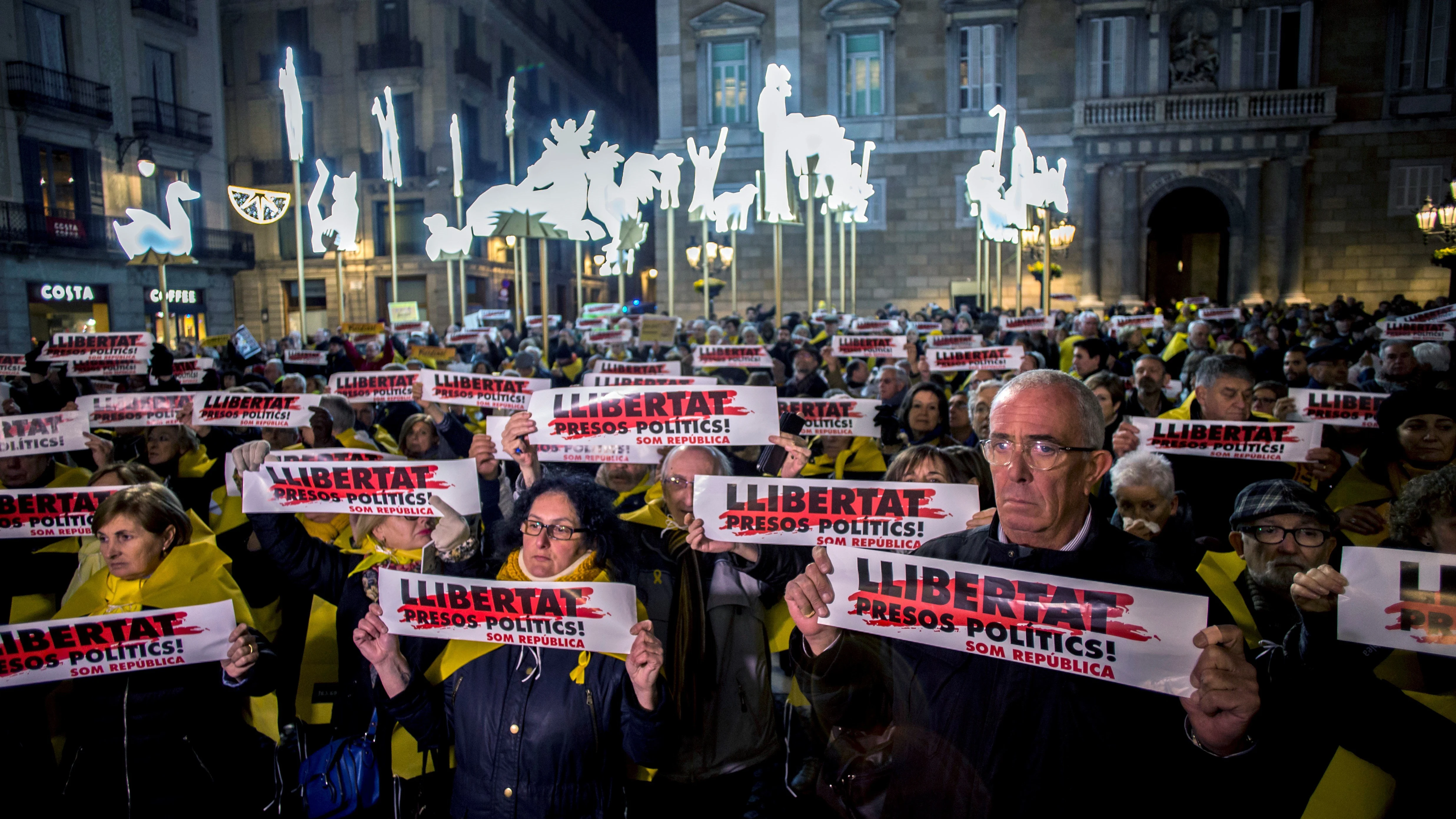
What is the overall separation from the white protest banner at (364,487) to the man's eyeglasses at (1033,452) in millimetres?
2023

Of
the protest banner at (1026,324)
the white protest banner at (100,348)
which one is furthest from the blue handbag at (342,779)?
the protest banner at (1026,324)

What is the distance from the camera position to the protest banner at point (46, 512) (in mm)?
3635

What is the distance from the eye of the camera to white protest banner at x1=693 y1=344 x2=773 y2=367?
783 centimetres

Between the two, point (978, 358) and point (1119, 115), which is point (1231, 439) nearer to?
point (978, 358)

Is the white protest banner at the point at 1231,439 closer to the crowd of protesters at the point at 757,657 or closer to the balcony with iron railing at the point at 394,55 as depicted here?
the crowd of protesters at the point at 757,657

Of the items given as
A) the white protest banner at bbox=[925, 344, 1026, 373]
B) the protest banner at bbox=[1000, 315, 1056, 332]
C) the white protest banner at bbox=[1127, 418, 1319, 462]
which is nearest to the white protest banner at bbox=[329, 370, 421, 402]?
the white protest banner at bbox=[925, 344, 1026, 373]

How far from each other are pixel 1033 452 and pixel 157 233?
13687 mm

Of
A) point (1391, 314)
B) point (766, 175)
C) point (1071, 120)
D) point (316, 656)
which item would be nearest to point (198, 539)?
point (316, 656)

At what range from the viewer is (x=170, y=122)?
Result: 82.5 ft

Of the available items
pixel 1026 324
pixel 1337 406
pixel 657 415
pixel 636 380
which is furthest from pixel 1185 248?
pixel 657 415

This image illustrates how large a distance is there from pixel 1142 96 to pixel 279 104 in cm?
2865

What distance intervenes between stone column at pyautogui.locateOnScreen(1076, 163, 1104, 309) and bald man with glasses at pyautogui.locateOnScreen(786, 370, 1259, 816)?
2482 centimetres

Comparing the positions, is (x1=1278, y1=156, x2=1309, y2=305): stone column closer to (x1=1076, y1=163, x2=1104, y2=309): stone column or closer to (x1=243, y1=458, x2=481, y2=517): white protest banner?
(x1=1076, y1=163, x2=1104, y2=309): stone column

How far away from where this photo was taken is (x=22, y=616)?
11.7 ft
